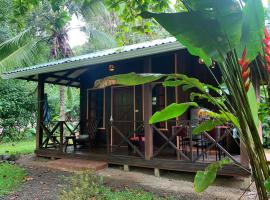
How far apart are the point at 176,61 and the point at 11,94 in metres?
10.4

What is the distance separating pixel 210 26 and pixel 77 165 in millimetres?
5926

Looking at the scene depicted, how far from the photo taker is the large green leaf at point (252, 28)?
4.11 feet

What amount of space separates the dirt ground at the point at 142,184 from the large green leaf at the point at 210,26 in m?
3.62

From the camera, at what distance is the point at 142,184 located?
5.25 metres

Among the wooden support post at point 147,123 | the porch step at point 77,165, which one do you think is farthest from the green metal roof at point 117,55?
the porch step at point 77,165

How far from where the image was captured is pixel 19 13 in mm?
4008

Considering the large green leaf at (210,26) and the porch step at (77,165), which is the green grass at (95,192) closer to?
the porch step at (77,165)

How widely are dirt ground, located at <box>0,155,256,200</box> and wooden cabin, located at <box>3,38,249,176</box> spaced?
269 mm

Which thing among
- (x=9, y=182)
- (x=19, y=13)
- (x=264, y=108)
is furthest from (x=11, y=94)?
(x=264, y=108)

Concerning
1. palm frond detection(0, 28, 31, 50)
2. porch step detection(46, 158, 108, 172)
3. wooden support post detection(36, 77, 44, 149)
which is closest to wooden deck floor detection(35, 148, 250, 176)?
porch step detection(46, 158, 108, 172)

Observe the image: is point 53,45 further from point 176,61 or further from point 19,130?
point 176,61

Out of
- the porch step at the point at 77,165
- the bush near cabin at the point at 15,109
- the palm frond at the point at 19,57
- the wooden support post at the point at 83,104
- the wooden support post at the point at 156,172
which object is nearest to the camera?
the wooden support post at the point at 156,172

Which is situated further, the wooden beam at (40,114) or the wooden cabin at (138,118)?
the wooden beam at (40,114)

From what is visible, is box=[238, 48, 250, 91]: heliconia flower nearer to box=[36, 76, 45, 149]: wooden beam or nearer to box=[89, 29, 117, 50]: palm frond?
box=[36, 76, 45, 149]: wooden beam
